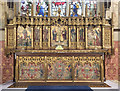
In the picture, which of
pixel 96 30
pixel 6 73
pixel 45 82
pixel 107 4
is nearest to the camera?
pixel 45 82

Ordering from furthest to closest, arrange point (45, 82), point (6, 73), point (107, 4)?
point (107, 4) < point (6, 73) < point (45, 82)

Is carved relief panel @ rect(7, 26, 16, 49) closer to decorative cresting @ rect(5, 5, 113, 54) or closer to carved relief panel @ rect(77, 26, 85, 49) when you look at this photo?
decorative cresting @ rect(5, 5, 113, 54)

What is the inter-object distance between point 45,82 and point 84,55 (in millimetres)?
2253

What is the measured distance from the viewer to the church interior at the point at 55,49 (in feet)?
20.0

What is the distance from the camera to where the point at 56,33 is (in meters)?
6.40

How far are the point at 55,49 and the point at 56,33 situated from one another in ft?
2.64

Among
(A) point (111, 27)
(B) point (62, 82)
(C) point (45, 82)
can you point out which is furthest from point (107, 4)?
(C) point (45, 82)

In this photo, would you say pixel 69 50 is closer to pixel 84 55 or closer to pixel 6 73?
pixel 84 55

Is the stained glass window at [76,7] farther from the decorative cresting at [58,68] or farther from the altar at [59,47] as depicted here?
the decorative cresting at [58,68]

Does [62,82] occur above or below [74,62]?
below

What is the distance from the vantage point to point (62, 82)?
19.8 feet

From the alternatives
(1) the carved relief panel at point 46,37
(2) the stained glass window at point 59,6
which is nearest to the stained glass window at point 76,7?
(2) the stained glass window at point 59,6

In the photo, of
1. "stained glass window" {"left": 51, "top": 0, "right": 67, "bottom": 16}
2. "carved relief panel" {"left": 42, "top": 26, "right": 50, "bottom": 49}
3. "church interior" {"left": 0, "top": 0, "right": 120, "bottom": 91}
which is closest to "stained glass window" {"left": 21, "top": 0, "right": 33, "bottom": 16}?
"church interior" {"left": 0, "top": 0, "right": 120, "bottom": 91}

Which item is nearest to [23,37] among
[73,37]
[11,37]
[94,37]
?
[11,37]
